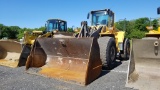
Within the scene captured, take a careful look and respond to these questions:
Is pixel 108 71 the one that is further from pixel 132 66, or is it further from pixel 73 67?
pixel 132 66

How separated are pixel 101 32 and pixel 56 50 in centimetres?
225

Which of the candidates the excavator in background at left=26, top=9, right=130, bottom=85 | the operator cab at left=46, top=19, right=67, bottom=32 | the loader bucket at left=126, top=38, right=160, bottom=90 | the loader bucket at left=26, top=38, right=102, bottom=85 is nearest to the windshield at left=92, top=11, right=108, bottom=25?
the excavator in background at left=26, top=9, right=130, bottom=85

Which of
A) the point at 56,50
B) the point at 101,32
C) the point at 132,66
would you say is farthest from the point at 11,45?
the point at 132,66

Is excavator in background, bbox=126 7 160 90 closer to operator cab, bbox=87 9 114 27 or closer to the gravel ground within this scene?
the gravel ground

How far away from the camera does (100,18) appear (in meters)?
8.92

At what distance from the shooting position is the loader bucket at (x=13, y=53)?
7562mm

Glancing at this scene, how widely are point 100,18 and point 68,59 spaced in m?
3.60

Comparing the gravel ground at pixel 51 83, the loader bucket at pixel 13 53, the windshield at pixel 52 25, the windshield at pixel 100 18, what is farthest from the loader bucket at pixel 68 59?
the windshield at pixel 52 25

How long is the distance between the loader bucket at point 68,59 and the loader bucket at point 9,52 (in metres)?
1.62

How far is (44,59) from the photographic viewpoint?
660 cm

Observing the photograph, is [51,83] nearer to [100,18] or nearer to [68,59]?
[68,59]

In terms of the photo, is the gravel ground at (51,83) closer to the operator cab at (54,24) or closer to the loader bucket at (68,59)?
the loader bucket at (68,59)

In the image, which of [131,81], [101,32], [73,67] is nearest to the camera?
[131,81]

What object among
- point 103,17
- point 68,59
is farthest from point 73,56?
point 103,17
